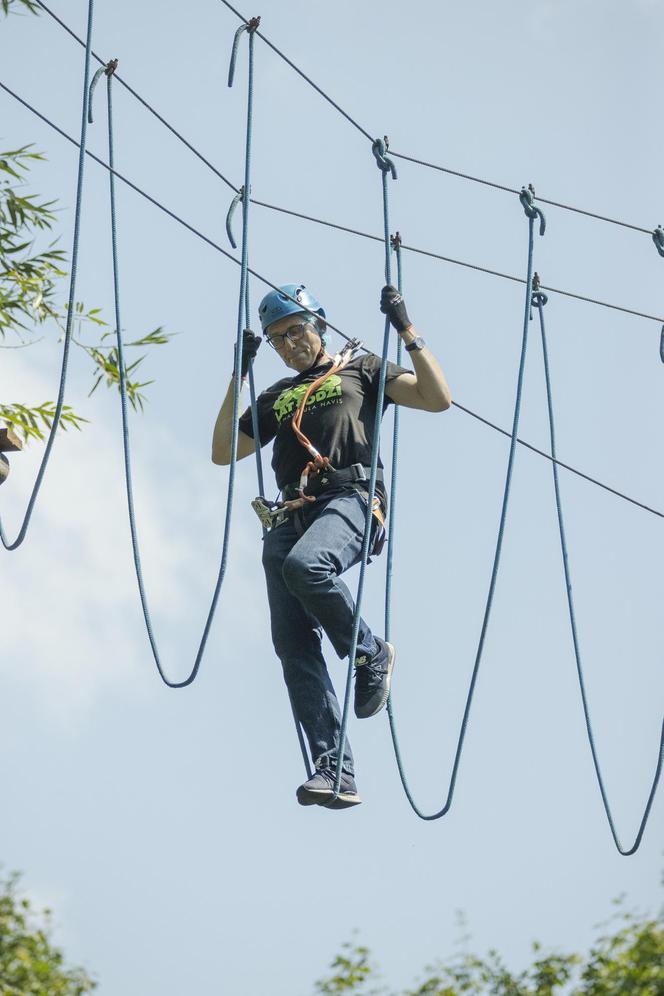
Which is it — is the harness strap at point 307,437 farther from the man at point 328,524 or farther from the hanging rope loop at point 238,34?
the hanging rope loop at point 238,34

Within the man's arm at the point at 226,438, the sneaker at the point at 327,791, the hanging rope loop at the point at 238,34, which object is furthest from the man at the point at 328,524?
the hanging rope loop at the point at 238,34

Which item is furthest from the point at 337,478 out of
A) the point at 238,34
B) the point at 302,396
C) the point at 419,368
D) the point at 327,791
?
the point at 238,34

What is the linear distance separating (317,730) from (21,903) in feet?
11.1

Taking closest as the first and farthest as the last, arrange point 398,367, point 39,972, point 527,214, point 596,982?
point 398,367 < point 527,214 < point 596,982 < point 39,972

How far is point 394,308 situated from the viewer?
170 inches

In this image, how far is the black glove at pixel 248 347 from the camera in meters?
4.64

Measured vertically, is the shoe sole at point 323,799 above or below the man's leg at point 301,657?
below

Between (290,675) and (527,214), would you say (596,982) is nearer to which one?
(290,675)

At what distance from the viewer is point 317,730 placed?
4.26 meters

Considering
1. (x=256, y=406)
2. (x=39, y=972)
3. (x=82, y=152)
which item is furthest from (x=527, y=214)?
(x=39, y=972)

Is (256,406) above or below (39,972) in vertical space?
above

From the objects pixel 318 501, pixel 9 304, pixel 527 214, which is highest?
pixel 9 304

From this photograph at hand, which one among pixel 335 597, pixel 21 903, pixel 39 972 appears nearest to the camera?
pixel 335 597

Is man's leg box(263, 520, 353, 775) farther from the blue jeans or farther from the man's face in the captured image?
the man's face
